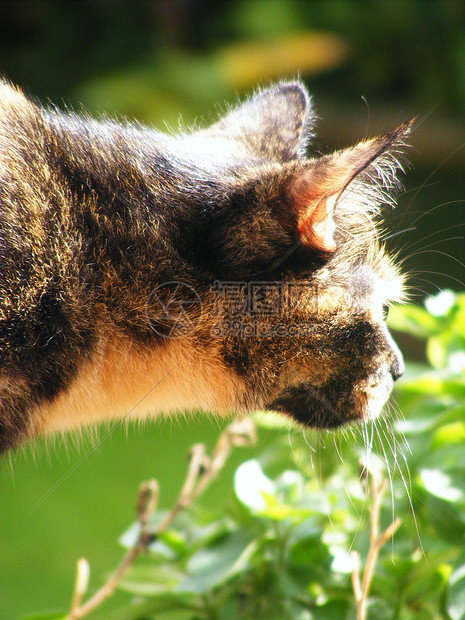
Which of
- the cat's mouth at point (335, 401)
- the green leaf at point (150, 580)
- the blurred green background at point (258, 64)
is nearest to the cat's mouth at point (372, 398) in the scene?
the cat's mouth at point (335, 401)

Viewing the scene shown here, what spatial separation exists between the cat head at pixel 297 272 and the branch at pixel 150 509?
0.32 ft

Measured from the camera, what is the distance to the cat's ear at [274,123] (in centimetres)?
104

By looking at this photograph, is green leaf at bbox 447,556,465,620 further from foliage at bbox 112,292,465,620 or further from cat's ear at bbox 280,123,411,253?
cat's ear at bbox 280,123,411,253

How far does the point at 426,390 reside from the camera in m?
0.91

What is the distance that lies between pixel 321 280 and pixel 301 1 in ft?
8.10

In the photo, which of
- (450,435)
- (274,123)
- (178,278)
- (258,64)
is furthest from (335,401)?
(258,64)

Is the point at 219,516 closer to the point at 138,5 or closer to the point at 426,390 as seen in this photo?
the point at 426,390

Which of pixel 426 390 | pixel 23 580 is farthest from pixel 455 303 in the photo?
pixel 23 580

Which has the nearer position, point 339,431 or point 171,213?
point 171,213

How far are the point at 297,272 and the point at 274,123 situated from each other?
0.35 m

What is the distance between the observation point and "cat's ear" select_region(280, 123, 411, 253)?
27.9 inches

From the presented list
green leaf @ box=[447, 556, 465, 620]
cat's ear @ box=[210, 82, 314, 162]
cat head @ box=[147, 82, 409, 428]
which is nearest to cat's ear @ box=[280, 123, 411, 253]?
cat head @ box=[147, 82, 409, 428]

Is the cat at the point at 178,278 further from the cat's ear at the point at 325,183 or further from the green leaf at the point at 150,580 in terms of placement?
the green leaf at the point at 150,580

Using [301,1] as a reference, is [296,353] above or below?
below
